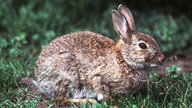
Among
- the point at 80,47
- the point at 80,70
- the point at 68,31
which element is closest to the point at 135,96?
the point at 80,70

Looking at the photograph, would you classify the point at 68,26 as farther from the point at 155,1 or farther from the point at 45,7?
the point at 155,1

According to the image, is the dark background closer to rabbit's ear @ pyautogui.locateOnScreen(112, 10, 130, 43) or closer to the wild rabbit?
the wild rabbit

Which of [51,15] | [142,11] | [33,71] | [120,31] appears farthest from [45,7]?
[120,31]

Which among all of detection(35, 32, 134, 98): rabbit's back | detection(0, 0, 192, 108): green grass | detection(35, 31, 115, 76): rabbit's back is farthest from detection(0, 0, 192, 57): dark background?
detection(35, 32, 134, 98): rabbit's back

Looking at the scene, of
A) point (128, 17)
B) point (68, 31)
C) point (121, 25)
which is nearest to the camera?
point (121, 25)

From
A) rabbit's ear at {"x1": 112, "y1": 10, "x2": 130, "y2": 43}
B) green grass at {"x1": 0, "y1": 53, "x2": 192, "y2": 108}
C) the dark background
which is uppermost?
the dark background

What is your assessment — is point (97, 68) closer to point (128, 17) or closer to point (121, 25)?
point (121, 25)
